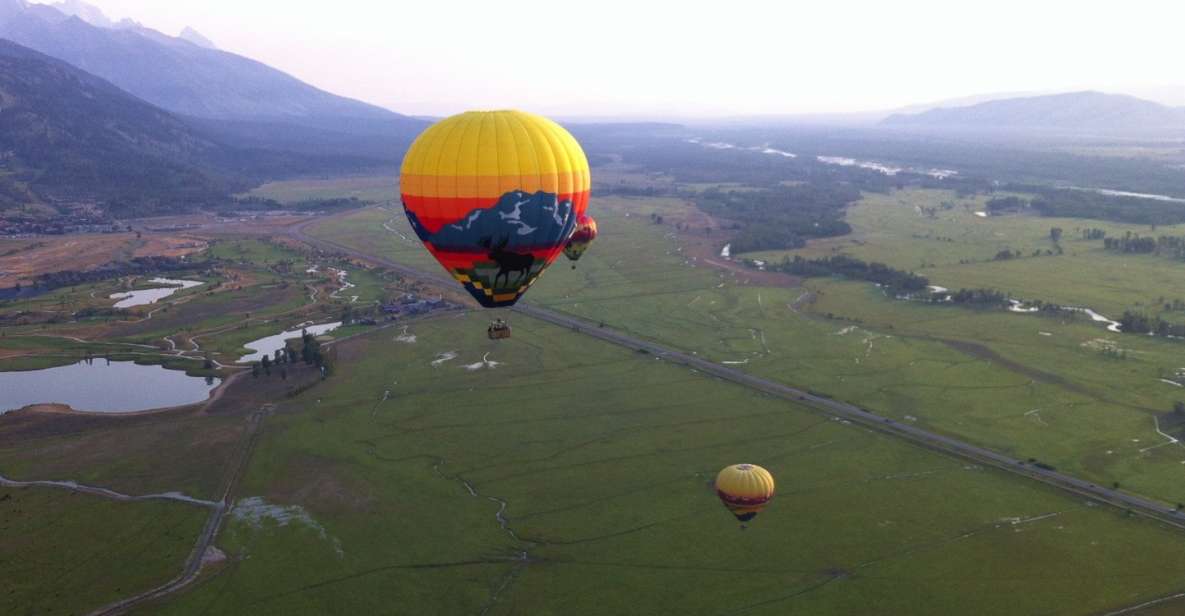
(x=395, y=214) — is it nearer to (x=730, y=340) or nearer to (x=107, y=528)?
(x=730, y=340)

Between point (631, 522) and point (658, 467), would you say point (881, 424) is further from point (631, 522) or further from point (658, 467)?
point (631, 522)

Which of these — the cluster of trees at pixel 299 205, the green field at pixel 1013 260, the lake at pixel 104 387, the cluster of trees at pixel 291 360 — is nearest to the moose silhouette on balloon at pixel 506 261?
the cluster of trees at pixel 291 360

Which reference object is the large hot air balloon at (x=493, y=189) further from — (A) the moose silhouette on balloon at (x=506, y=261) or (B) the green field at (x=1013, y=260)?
(B) the green field at (x=1013, y=260)

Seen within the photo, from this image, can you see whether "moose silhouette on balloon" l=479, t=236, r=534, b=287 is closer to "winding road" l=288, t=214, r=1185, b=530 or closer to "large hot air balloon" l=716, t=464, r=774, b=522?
"large hot air balloon" l=716, t=464, r=774, b=522

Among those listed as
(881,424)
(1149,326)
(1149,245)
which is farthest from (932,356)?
(1149,245)

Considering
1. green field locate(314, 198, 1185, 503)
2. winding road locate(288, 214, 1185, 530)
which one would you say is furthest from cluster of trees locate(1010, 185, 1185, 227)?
winding road locate(288, 214, 1185, 530)
